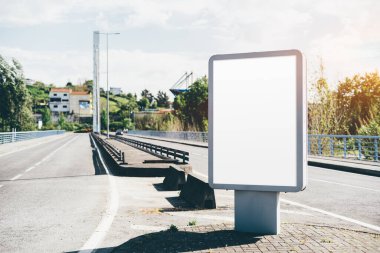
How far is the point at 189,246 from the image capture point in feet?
18.7

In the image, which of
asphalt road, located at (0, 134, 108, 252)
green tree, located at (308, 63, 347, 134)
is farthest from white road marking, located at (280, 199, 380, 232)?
green tree, located at (308, 63, 347, 134)

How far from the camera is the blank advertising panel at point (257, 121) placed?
6.12 metres

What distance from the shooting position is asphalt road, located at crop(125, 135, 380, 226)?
8.55 metres

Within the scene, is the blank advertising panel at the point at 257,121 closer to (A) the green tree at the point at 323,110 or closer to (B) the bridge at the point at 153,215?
(B) the bridge at the point at 153,215

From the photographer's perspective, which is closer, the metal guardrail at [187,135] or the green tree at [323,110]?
the green tree at [323,110]

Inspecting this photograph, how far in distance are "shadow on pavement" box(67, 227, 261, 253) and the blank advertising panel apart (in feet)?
2.40

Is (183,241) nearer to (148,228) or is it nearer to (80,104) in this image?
(148,228)

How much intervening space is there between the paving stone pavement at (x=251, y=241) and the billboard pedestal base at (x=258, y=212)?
156 mm

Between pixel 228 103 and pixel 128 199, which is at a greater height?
pixel 228 103

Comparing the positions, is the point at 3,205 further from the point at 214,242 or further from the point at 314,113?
the point at 314,113

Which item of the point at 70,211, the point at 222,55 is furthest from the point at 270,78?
the point at 70,211

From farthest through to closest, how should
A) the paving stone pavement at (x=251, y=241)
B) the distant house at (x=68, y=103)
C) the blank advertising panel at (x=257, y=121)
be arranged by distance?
the distant house at (x=68, y=103)
the blank advertising panel at (x=257, y=121)
the paving stone pavement at (x=251, y=241)

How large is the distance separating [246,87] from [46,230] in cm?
401

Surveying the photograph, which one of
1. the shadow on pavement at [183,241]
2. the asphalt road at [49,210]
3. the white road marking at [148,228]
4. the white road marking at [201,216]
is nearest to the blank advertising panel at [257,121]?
the shadow on pavement at [183,241]
